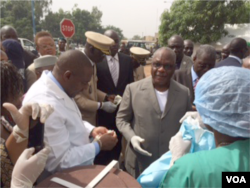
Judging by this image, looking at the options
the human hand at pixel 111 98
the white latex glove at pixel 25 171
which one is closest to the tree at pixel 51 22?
the human hand at pixel 111 98

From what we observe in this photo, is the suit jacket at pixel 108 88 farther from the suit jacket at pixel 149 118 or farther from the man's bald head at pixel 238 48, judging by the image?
the man's bald head at pixel 238 48

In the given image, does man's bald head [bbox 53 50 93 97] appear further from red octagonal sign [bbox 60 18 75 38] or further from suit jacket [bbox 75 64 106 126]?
red octagonal sign [bbox 60 18 75 38]

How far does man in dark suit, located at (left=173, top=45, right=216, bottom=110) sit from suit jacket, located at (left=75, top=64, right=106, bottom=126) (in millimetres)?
1147

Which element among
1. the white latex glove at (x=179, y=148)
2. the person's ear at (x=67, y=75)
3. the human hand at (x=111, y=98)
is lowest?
the human hand at (x=111, y=98)

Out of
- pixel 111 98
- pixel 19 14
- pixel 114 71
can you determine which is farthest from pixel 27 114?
pixel 19 14

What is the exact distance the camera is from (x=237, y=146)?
1.04 meters

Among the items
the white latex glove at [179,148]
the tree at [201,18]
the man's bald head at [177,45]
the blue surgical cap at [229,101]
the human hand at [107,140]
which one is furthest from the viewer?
the tree at [201,18]

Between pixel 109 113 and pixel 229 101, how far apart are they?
2311 mm

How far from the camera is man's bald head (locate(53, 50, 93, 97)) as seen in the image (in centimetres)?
165

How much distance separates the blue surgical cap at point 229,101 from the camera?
1044 mm

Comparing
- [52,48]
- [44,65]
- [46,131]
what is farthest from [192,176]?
[52,48]

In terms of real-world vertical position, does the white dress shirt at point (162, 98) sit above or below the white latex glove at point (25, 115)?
below

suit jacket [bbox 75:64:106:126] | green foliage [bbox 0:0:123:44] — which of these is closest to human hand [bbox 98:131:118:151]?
suit jacket [bbox 75:64:106:126]

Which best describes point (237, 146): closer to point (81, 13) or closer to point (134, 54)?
point (134, 54)
